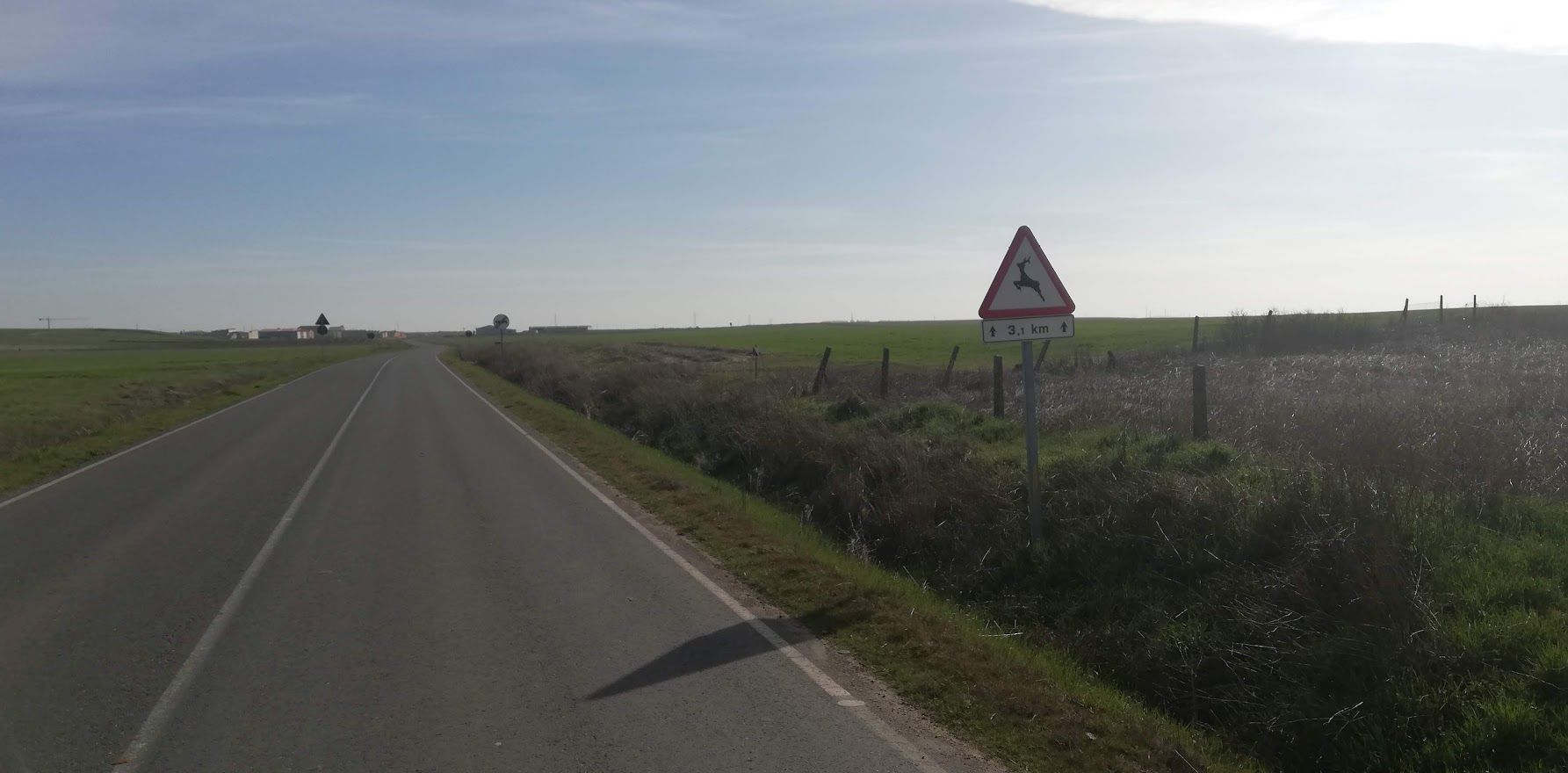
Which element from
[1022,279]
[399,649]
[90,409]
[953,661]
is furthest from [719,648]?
[90,409]

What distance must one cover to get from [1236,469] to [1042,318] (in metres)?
2.10

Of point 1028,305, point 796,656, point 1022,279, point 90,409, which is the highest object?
point 1022,279

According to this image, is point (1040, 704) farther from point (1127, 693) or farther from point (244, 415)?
point (244, 415)

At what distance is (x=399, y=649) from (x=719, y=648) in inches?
78.7

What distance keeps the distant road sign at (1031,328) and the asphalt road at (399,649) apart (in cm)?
299

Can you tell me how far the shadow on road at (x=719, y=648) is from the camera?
5.88m

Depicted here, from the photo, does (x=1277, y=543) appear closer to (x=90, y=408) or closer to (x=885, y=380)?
(x=885, y=380)

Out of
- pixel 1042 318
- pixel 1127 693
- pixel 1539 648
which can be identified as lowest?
pixel 1127 693

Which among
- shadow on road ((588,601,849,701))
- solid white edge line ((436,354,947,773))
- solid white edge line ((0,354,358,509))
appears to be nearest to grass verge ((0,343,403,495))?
solid white edge line ((0,354,358,509))

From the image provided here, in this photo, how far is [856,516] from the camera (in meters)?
11.5

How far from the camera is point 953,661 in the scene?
617 cm

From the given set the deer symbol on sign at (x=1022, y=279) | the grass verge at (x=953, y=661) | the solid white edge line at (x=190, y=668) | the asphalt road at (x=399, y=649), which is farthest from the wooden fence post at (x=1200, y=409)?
the solid white edge line at (x=190, y=668)

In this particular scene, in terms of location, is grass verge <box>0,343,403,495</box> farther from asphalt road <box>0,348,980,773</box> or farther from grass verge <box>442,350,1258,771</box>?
grass verge <box>442,350,1258,771</box>

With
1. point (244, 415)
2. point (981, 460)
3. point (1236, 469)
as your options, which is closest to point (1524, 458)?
point (1236, 469)
